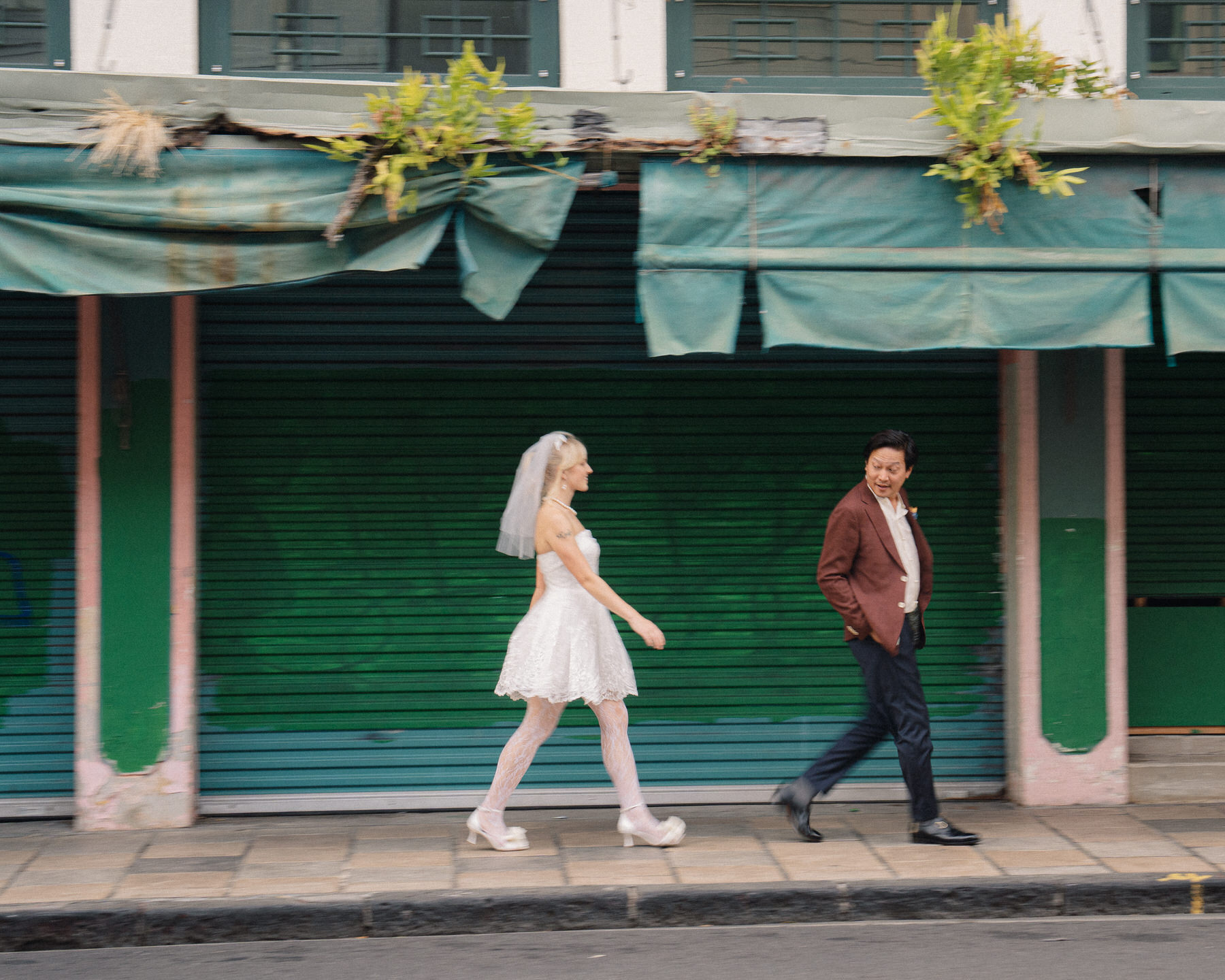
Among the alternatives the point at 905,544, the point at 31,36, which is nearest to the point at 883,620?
the point at 905,544

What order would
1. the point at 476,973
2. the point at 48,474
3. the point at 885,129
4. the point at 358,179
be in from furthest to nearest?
1. the point at 48,474
2. the point at 885,129
3. the point at 358,179
4. the point at 476,973

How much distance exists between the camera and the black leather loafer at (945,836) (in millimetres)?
6086

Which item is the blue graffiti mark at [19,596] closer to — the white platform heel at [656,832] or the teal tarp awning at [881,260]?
the white platform heel at [656,832]

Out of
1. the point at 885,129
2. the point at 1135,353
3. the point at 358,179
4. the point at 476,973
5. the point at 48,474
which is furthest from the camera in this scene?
the point at 1135,353

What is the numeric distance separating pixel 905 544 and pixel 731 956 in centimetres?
212

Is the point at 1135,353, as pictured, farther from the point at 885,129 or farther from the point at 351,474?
the point at 351,474

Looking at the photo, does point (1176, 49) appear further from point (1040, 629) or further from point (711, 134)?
point (1040, 629)

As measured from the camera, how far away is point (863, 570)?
6.06 m

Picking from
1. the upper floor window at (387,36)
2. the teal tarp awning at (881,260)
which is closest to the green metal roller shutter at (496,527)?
Result: the upper floor window at (387,36)

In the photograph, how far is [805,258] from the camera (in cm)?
607

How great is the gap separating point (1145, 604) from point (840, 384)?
2.18m

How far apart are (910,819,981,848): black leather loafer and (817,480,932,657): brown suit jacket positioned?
883mm

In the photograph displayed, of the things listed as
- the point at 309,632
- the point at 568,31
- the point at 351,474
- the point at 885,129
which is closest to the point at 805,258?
the point at 885,129

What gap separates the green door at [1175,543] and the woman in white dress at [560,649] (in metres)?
3.11
